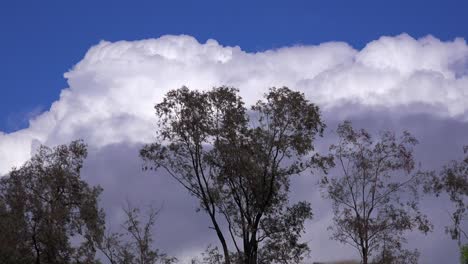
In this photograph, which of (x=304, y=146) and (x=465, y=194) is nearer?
(x=304, y=146)

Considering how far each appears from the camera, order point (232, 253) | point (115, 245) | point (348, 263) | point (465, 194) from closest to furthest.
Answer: point (232, 253), point (115, 245), point (465, 194), point (348, 263)

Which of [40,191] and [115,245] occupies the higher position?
[40,191]

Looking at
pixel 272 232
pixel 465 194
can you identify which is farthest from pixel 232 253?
pixel 465 194

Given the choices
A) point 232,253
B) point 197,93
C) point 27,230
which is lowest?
point 232,253

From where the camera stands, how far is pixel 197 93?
5703 cm

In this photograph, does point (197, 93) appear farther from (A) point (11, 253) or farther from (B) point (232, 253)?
(A) point (11, 253)

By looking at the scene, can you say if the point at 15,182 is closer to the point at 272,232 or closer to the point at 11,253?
the point at 11,253

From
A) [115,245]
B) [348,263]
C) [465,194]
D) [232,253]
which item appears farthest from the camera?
[348,263]

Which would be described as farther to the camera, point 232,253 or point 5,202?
point 5,202

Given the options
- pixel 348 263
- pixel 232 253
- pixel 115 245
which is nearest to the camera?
pixel 232 253

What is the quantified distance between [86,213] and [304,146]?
16755mm

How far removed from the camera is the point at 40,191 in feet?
197

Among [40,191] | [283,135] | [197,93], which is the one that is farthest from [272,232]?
[40,191]

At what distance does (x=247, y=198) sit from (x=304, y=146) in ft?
17.0
